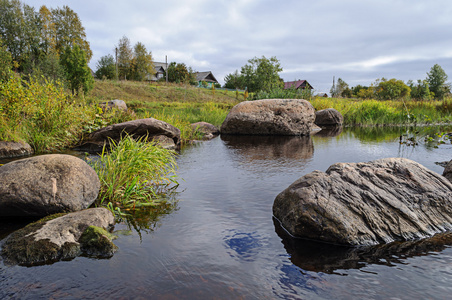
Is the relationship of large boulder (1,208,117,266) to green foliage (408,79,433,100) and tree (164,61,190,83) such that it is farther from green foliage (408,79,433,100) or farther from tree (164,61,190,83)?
tree (164,61,190,83)

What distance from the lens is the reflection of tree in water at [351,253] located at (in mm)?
3574

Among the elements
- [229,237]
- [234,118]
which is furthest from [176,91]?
[229,237]

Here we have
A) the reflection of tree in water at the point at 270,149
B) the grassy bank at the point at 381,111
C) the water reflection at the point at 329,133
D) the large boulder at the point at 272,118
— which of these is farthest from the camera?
the grassy bank at the point at 381,111

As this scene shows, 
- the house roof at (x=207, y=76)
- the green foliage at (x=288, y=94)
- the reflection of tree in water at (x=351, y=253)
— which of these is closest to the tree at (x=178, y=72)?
the house roof at (x=207, y=76)

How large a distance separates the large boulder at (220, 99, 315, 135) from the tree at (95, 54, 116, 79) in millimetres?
47935

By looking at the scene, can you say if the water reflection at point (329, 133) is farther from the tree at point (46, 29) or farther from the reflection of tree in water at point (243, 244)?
the tree at point (46, 29)

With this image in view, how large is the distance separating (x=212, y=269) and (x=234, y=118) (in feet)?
42.7

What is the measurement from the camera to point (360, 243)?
3.96 m

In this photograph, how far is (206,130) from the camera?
52.8 feet

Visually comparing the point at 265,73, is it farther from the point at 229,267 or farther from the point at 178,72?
the point at 229,267

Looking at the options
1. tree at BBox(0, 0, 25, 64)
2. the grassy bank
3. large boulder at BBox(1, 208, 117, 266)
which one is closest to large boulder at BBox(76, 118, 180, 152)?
large boulder at BBox(1, 208, 117, 266)

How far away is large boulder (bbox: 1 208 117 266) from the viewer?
359cm

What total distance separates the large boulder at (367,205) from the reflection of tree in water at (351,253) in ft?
0.33

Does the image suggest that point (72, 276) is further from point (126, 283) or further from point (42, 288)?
point (126, 283)
